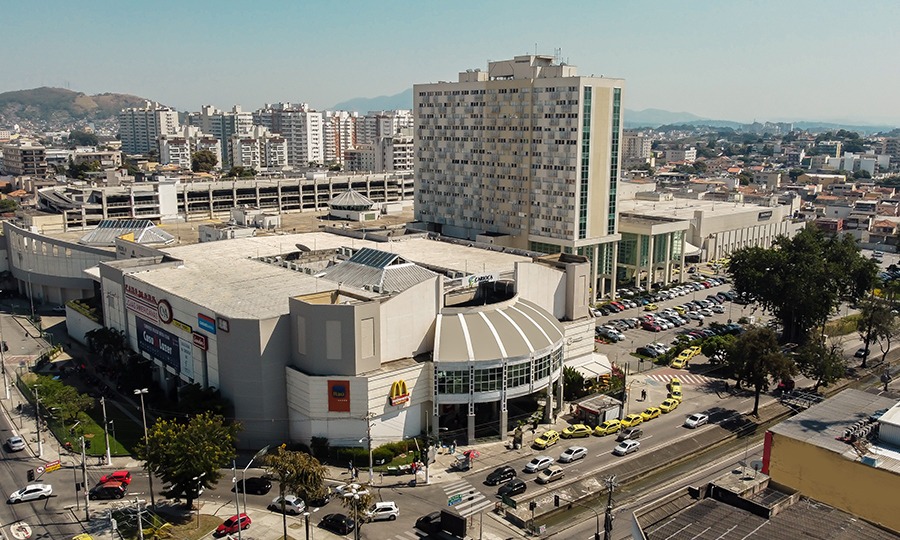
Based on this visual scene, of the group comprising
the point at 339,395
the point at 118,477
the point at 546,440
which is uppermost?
the point at 339,395

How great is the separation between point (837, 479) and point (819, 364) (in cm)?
3011

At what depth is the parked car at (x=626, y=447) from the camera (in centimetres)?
5141

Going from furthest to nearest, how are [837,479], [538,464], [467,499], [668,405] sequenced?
[668,405]
[538,464]
[467,499]
[837,479]

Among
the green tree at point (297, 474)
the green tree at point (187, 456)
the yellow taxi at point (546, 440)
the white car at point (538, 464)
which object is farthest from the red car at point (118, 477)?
the yellow taxi at point (546, 440)

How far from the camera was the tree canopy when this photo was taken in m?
74.1

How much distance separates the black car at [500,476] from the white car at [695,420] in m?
17.2

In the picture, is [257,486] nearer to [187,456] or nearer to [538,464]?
[187,456]

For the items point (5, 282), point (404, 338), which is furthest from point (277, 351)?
point (5, 282)

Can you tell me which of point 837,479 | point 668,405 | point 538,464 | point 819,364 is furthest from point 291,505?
point 819,364

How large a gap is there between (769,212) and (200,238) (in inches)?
3874

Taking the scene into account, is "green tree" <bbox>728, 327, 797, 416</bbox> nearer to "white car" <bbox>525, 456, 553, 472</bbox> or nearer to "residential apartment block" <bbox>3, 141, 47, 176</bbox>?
"white car" <bbox>525, 456, 553, 472</bbox>

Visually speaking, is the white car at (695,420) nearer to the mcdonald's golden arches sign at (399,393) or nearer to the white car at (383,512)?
the mcdonald's golden arches sign at (399,393)

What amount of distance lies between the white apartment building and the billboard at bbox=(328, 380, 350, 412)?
45789 mm

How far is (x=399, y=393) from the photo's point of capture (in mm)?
50969
